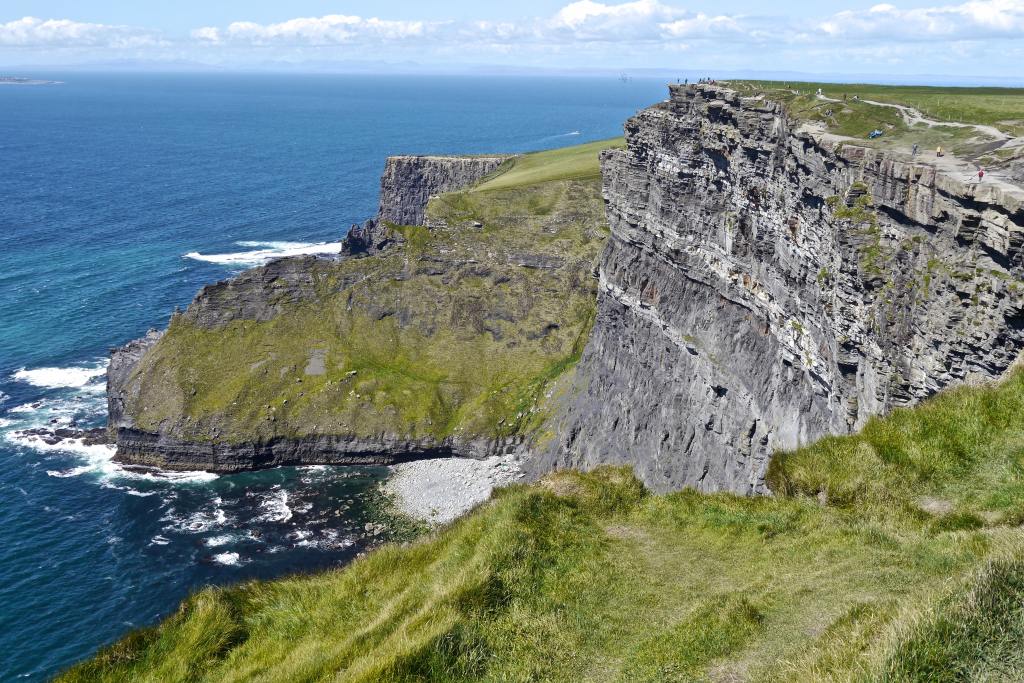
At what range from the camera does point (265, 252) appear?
6850 inches

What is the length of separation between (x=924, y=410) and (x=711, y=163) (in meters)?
40.0

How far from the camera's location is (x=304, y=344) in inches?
4343

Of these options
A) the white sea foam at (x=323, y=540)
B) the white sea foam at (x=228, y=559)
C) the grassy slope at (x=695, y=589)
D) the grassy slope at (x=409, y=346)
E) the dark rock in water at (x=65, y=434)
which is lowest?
the white sea foam at (x=228, y=559)

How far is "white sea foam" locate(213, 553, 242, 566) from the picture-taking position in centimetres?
7594

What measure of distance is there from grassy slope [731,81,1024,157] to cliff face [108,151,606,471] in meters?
54.7

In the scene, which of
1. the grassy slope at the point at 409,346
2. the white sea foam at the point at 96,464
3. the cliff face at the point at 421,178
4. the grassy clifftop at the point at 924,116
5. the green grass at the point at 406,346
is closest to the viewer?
the grassy clifftop at the point at 924,116

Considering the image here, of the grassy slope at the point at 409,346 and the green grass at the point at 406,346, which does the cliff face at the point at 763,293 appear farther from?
the grassy slope at the point at 409,346

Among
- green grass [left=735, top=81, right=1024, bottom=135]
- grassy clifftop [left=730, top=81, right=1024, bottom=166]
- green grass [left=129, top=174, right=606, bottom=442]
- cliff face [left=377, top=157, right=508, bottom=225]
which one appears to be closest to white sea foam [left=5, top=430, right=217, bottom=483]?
green grass [left=129, top=174, right=606, bottom=442]

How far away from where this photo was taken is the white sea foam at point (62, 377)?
11138 centimetres

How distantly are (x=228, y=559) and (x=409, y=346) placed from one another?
143ft

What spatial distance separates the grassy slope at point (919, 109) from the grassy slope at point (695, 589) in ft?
72.1

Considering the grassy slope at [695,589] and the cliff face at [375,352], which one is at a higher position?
the grassy slope at [695,589]

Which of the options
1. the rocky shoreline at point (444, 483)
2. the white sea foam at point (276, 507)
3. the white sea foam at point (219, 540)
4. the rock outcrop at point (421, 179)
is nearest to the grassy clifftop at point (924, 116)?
the rocky shoreline at point (444, 483)

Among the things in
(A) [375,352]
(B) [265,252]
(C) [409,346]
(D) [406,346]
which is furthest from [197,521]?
(B) [265,252]
